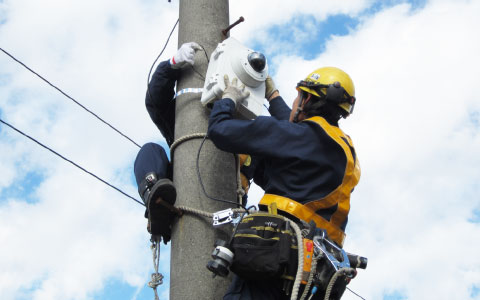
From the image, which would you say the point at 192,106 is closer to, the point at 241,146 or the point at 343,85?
the point at 241,146

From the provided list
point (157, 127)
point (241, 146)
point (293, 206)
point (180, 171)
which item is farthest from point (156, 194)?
point (157, 127)

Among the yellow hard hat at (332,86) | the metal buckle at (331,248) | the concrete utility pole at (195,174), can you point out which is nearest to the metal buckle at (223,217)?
the concrete utility pole at (195,174)

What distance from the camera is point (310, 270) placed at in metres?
→ 3.02

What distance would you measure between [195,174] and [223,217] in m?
0.37

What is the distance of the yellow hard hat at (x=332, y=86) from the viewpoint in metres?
3.73

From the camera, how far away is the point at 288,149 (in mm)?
3383

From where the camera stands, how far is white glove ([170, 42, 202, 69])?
3811 mm

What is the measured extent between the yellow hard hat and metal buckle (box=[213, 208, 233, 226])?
983 mm

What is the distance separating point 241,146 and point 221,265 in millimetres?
687

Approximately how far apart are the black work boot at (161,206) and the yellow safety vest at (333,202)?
478mm

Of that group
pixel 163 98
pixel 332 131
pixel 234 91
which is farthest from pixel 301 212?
pixel 163 98

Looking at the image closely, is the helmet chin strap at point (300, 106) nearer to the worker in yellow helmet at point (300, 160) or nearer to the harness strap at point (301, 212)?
the worker in yellow helmet at point (300, 160)

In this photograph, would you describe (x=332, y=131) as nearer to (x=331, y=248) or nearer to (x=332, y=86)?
(x=332, y=86)

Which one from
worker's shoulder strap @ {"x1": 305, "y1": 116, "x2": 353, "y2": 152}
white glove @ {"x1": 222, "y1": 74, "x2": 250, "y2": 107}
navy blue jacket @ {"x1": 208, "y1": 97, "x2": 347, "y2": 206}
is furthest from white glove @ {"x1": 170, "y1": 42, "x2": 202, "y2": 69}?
worker's shoulder strap @ {"x1": 305, "y1": 116, "x2": 353, "y2": 152}
